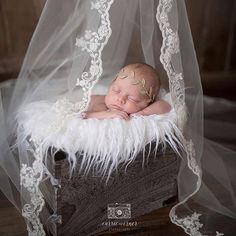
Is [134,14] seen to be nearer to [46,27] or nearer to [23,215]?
[46,27]

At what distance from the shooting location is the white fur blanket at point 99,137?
3.37ft

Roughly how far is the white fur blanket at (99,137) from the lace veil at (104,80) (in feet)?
0.05

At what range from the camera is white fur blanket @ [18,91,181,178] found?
103 centimetres

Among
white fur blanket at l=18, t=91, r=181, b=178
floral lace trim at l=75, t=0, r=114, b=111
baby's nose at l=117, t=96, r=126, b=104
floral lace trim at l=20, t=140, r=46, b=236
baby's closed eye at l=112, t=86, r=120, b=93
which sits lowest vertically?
floral lace trim at l=20, t=140, r=46, b=236

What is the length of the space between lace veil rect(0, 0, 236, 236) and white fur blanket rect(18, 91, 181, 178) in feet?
0.05

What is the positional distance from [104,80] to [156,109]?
19 centimetres

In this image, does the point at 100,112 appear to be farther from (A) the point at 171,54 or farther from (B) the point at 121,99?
(A) the point at 171,54

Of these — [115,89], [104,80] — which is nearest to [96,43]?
[115,89]

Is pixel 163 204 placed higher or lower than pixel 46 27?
lower

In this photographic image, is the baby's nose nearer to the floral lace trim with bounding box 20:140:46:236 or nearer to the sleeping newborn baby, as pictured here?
the sleeping newborn baby

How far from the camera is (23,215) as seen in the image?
1.09 m

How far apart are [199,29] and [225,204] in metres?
0.74

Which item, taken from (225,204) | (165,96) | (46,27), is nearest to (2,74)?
(46,27)

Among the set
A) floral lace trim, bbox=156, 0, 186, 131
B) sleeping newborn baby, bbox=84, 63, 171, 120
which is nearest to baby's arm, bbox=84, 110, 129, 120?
sleeping newborn baby, bbox=84, 63, 171, 120
